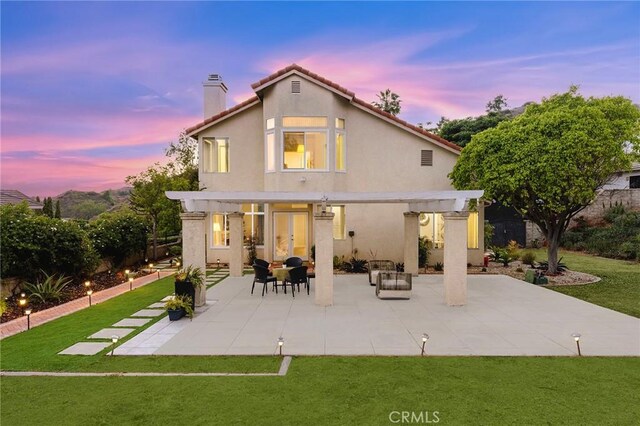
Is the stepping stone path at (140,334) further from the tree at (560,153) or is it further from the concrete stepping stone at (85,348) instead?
the tree at (560,153)

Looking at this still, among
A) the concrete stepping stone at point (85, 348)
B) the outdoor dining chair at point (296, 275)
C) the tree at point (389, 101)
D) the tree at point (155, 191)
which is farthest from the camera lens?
the tree at point (389, 101)

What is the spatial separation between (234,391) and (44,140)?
64.1ft

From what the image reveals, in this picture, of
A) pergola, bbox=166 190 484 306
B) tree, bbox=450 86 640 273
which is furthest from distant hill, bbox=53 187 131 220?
tree, bbox=450 86 640 273

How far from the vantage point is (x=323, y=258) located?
10.3m

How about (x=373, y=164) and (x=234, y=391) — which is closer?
(x=234, y=391)

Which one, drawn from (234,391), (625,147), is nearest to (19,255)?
(234,391)

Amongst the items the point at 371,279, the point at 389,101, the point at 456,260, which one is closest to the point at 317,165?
the point at 371,279

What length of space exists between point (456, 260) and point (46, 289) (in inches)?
482

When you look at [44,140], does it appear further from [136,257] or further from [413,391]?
[413,391]

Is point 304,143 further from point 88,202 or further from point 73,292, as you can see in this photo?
point 88,202

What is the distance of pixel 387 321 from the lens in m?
8.71

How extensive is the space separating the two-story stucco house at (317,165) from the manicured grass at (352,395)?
1080cm

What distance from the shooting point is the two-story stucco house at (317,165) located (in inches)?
634

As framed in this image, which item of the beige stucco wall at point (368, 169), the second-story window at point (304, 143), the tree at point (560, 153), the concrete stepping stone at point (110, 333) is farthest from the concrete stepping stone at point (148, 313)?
the tree at point (560, 153)
